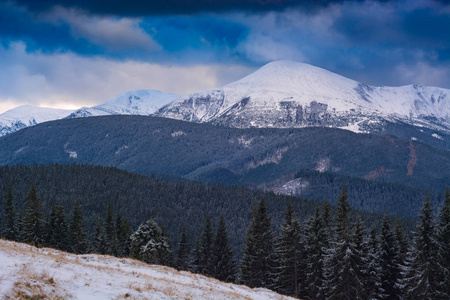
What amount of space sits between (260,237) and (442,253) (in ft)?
84.0

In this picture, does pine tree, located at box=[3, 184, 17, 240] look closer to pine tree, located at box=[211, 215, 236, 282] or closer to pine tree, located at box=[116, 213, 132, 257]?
pine tree, located at box=[116, 213, 132, 257]

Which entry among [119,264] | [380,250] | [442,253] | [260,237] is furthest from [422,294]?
[119,264]

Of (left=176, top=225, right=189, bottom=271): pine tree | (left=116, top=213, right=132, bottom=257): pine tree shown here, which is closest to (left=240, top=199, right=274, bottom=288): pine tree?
(left=176, top=225, right=189, bottom=271): pine tree

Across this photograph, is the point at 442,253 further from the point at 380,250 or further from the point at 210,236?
the point at 210,236

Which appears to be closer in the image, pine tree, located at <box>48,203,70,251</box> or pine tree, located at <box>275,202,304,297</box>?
pine tree, located at <box>275,202,304,297</box>

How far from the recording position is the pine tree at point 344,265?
47.2 metres

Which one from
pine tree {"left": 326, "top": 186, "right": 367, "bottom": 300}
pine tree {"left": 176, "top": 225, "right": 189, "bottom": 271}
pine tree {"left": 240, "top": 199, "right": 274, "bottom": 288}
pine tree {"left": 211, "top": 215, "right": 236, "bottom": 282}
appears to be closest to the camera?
pine tree {"left": 326, "top": 186, "right": 367, "bottom": 300}

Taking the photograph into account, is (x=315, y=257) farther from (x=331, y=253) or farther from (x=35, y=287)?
(x=35, y=287)

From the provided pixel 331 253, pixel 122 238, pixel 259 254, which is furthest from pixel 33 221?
pixel 331 253

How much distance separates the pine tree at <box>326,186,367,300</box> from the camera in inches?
1860

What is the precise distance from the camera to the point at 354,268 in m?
47.8

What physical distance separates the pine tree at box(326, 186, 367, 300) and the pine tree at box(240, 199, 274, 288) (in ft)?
47.7

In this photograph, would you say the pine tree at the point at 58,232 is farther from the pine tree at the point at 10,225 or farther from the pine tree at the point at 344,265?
the pine tree at the point at 344,265

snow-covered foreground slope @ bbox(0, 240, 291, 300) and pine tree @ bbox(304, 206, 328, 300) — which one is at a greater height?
snow-covered foreground slope @ bbox(0, 240, 291, 300)
